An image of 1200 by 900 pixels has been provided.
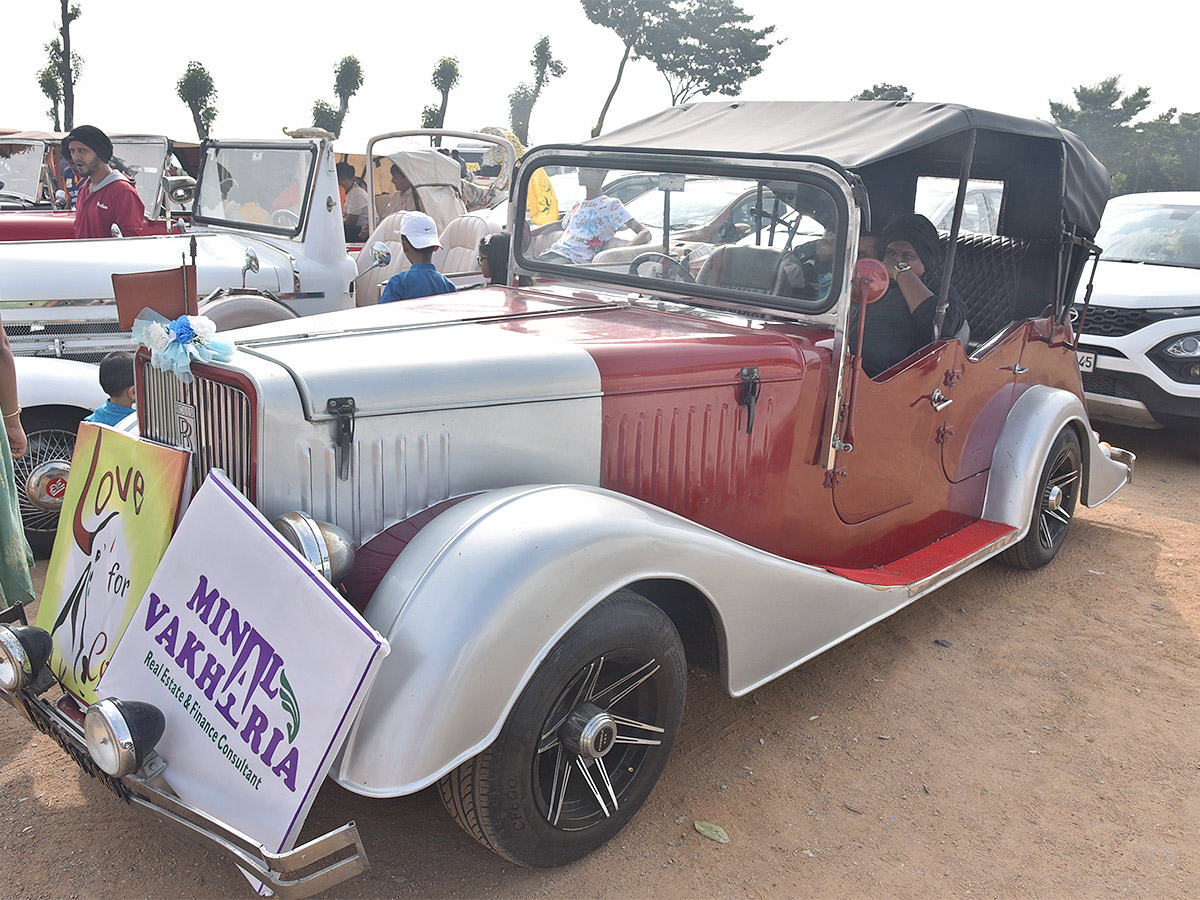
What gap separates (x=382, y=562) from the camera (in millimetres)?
2146

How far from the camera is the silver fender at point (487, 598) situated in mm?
1812

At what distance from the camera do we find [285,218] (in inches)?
231

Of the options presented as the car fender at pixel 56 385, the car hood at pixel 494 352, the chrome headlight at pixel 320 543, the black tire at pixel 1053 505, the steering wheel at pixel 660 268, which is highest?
the steering wheel at pixel 660 268

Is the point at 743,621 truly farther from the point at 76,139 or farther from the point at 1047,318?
the point at 76,139

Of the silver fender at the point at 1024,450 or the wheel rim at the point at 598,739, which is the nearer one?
the wheel rim at the point at 598,739

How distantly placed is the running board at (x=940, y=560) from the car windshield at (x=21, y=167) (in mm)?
8915

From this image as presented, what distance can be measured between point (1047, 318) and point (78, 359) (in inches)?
196

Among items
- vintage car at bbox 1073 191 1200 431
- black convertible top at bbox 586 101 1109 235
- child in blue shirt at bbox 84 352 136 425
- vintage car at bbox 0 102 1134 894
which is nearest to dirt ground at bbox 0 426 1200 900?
vintage car at bbox 0 102 1134 894

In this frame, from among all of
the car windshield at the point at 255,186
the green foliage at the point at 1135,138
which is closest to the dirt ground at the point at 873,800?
the car windshield at the point at 255,186

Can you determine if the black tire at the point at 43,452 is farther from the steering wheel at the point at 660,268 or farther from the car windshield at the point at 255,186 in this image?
the steering wheel at the point at 660,268

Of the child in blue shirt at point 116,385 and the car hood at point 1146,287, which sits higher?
the car hood at point 1146,287

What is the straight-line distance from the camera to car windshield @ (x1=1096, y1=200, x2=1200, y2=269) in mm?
7059

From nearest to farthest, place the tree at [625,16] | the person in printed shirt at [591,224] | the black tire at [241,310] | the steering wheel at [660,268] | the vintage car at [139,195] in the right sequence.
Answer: the steering wheel at [660,268], the person in printed shirt at [591,224], the black tire at [241,310], the vintage car at [139,195], the tree at [625,16]

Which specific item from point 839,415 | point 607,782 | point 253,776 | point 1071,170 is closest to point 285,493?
point 253,776
